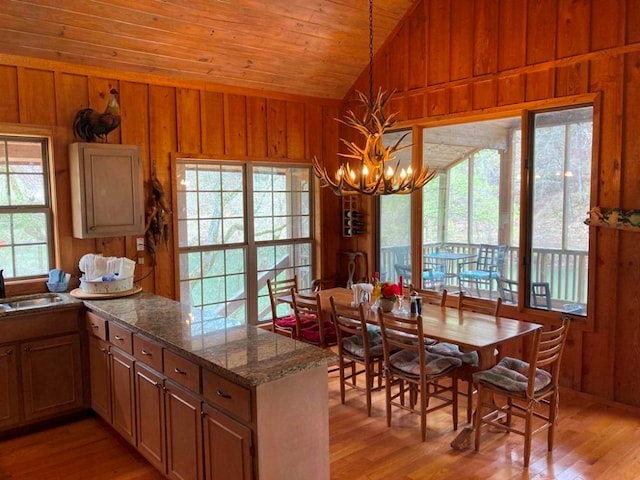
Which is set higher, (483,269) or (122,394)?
(483,269)

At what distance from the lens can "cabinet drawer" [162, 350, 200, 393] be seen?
2.67 meters

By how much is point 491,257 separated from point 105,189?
3555mm

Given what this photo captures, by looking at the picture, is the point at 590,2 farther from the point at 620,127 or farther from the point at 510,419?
the point at 510,419

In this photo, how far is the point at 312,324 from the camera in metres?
4.86

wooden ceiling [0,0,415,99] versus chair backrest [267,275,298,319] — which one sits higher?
wooden ceiling [0,0,415,99]

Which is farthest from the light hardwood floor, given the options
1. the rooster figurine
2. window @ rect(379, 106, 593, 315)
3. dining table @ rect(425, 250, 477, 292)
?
the rooster figurine

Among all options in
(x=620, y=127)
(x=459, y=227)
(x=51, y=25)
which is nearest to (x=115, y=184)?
(x=51, y=25)

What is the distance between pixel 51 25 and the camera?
4.04 meters

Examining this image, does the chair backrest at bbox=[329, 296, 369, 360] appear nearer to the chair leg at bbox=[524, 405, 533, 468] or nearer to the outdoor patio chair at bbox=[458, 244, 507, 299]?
the chair leg at bbox=[524, 405, 533, 468]

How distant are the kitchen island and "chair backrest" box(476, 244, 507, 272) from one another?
291 cm

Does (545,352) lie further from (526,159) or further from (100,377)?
(100,377)

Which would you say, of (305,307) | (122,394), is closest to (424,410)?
(305,307)

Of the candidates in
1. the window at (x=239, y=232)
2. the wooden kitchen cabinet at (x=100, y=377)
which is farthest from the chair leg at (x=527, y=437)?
the window at (x=239, y=232)

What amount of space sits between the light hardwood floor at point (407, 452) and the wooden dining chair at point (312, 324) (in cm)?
69
